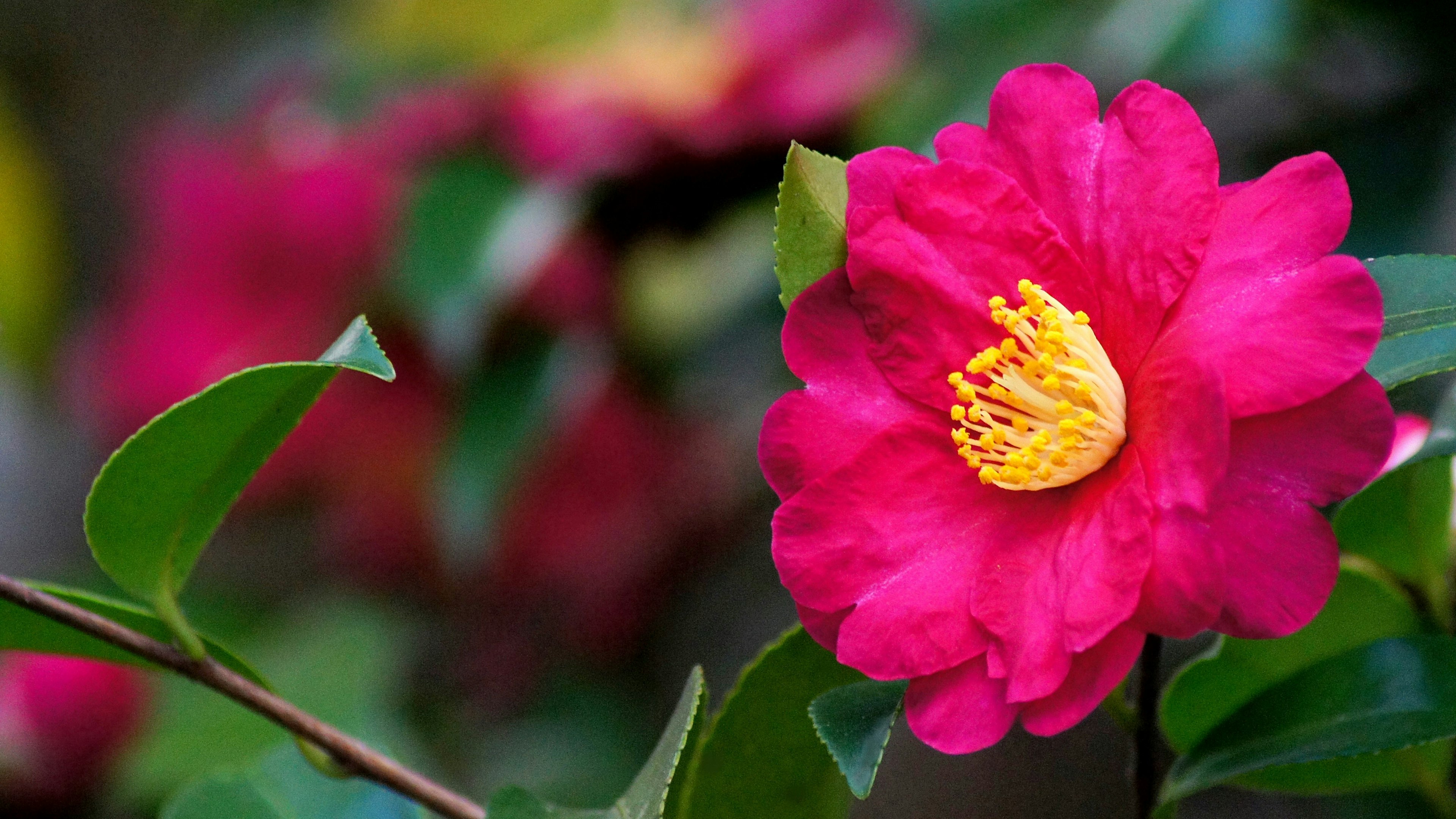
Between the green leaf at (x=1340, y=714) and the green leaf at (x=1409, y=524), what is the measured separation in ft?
0.18

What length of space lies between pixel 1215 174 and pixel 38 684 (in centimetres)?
114

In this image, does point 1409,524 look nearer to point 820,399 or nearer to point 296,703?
point 820,399

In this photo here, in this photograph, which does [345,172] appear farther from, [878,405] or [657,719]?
[878,405]

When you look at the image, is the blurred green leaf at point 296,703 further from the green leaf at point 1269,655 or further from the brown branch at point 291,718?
the green leaf at point 1269,655

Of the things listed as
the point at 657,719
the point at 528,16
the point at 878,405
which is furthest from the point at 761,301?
the point at 878,405

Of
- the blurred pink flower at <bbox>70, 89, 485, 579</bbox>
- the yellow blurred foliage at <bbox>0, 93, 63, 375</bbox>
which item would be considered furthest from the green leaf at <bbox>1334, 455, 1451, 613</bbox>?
the yellow blurred foliage at <bbox>0, 93, 63, 375</bbox>

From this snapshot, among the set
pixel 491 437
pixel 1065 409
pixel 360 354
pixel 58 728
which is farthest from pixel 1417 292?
pixel 58 728

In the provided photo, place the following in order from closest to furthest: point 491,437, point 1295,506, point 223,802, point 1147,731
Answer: point 1295,506, point 1147,731, point 223,802, point 491,437

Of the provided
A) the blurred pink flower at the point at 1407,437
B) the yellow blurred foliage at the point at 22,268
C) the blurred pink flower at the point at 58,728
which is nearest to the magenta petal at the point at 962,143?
the blurred pink flower at the point at 1407,437

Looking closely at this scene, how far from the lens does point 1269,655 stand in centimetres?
53

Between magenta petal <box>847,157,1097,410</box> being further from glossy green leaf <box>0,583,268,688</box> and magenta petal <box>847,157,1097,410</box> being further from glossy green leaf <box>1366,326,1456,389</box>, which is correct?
Result: glossy green leaf <box>0,583,268,688</box>

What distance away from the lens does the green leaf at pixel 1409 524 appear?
19.0 inches

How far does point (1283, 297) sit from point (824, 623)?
17 cm

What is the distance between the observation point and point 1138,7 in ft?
3.01
